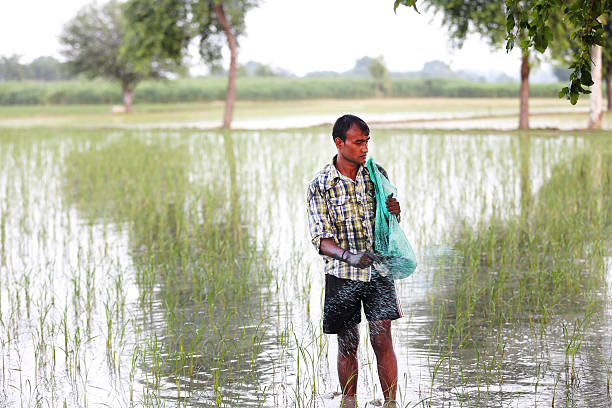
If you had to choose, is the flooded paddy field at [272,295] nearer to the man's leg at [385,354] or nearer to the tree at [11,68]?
the man's leg at [385,354]

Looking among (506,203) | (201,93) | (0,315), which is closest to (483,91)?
(201,93)

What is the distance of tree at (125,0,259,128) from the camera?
3528cm

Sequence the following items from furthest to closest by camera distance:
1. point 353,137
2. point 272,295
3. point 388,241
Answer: point 272,295 → point 388,241 → point 353,137

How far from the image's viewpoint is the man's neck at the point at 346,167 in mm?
4172

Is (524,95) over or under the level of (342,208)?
over

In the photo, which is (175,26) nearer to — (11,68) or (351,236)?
(351,236)

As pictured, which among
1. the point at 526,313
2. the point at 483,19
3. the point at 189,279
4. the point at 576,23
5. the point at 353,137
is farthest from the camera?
the point at 483,19

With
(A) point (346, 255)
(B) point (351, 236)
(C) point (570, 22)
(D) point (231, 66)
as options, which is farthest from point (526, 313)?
(D) point (231, 66)

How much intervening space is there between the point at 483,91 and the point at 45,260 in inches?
2697

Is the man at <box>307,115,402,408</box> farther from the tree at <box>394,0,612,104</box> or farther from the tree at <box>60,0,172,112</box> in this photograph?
the tree at <box>60,0,172,112</box>

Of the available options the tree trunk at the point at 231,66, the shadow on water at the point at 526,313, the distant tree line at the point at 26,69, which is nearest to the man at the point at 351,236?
the shadow on water at the point at 526,313

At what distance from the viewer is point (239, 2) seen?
36750 millimetres

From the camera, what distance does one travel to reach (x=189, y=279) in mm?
7422

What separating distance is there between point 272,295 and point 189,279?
997 mm
